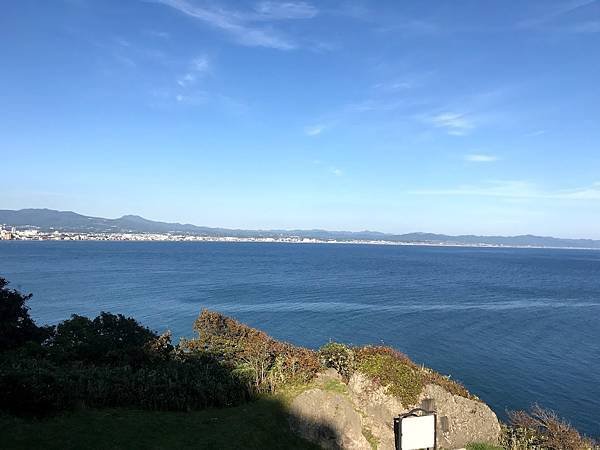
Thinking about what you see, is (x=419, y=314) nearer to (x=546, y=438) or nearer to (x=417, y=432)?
(x=546, y=438)

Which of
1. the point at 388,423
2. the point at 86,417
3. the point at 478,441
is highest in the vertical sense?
the point at 86,417

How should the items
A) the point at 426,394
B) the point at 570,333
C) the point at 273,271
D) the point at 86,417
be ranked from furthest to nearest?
the point at 273,271
the point at 570,333
the point at 426,394
the point at 86,417

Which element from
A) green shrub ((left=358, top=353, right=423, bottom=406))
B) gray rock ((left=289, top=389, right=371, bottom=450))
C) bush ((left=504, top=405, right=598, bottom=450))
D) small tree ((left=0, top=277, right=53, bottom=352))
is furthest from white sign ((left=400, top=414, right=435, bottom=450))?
small tree ((left=0, top=277, right=53, bottom=352))

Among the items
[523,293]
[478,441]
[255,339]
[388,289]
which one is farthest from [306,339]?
[523,293]

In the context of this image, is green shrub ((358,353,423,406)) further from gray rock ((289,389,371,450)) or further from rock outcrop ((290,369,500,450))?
gray rock ((289,389,371,450))

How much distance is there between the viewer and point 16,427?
9.87m

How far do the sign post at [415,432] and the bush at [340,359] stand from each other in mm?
5311

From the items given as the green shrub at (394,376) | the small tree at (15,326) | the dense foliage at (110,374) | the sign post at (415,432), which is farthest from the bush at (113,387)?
the small tree at (15,326)

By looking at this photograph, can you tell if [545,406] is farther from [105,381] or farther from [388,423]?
[105,381]

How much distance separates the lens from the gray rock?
39.5 ft

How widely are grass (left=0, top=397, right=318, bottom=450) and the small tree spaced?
9802mm

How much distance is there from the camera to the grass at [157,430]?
9688 millimetres

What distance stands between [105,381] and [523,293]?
7671 centimetres

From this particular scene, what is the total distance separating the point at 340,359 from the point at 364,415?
2082 millimetres
